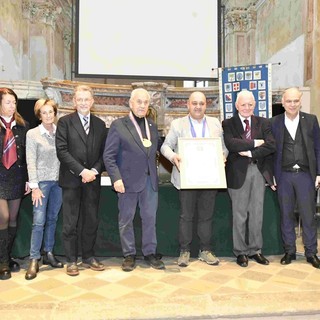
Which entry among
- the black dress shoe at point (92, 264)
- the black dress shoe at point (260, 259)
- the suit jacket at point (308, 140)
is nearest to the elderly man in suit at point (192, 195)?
the black dress shoe at point (260, 259)

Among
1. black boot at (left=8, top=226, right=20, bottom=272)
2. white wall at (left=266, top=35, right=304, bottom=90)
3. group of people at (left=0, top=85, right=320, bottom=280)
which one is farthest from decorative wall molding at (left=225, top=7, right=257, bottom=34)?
black boot at (left=8, top=226, right=20, bottom=272)

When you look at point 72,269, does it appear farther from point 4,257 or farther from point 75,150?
point 75,150

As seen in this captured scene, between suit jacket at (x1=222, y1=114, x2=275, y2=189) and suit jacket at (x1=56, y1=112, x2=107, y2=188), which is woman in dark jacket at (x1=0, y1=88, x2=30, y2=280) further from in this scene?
suit jacket at (x1=222, y1=114, x2=275, y2=189)

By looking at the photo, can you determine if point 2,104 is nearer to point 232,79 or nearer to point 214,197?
point 214,197

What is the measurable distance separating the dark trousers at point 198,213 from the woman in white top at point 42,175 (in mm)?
1218

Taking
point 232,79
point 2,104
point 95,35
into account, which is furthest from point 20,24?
point 2,104

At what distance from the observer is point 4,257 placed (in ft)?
12.1

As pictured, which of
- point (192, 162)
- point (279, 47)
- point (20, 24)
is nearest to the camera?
point (192, 162)

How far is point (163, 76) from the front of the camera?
766 cm

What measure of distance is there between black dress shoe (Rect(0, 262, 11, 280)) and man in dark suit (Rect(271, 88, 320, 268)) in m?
2.67

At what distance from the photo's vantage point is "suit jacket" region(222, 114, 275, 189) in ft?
12.7

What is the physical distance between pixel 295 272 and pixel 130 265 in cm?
157

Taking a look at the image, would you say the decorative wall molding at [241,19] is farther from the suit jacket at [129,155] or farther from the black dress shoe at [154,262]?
the black dress shoe at [154,262]

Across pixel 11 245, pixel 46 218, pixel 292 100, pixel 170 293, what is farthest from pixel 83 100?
pixel 292 100
